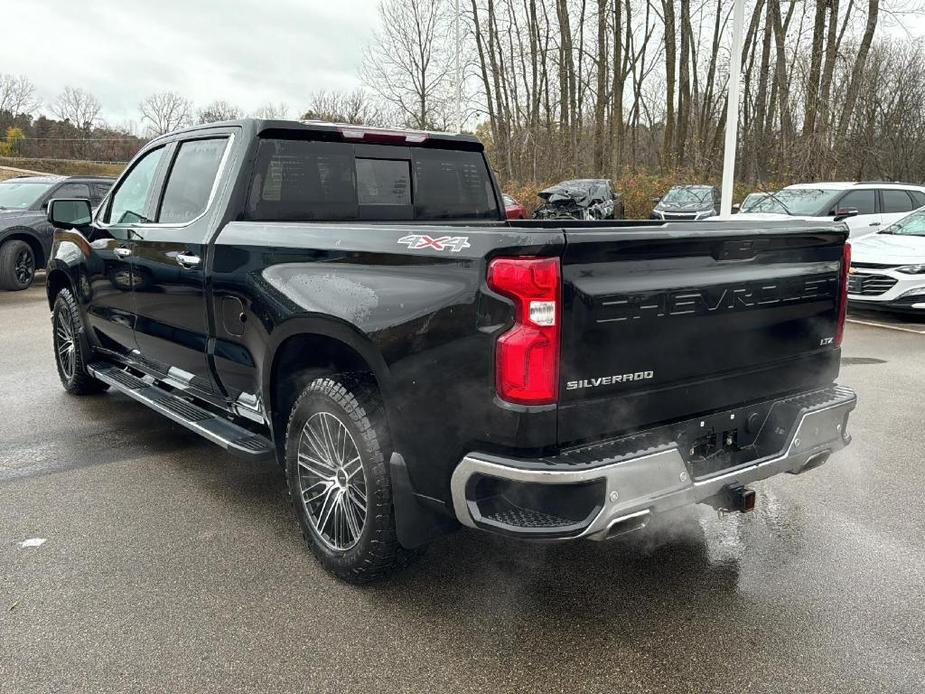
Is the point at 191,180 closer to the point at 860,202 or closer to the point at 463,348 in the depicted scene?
the point at 463,348

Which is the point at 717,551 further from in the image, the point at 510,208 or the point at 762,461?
the point at 510,208

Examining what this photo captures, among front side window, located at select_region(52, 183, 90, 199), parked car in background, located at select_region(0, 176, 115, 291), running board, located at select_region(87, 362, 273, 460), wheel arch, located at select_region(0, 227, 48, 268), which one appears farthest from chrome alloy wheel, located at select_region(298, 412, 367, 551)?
front side window, located at select_region(52, 183, 90, 199)

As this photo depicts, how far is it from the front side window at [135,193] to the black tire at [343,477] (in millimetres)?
2213

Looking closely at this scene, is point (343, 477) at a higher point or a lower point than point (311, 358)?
lower

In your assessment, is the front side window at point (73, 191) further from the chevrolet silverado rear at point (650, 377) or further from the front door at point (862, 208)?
the front door at point (862, 208)

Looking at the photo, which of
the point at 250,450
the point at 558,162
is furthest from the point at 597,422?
the point at 558,162

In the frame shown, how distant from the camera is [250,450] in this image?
139 inches

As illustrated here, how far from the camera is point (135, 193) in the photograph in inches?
194

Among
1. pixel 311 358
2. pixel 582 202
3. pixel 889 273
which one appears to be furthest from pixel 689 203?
pixel 311 358

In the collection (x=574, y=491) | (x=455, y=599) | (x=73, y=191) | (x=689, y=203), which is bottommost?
Result: (x=455, y=599)

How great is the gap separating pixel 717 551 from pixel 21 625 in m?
2.92

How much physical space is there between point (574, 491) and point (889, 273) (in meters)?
9.06

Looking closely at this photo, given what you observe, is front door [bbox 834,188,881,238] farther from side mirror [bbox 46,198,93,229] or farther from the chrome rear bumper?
the chrome rear bumper

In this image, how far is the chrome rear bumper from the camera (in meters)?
2.41
